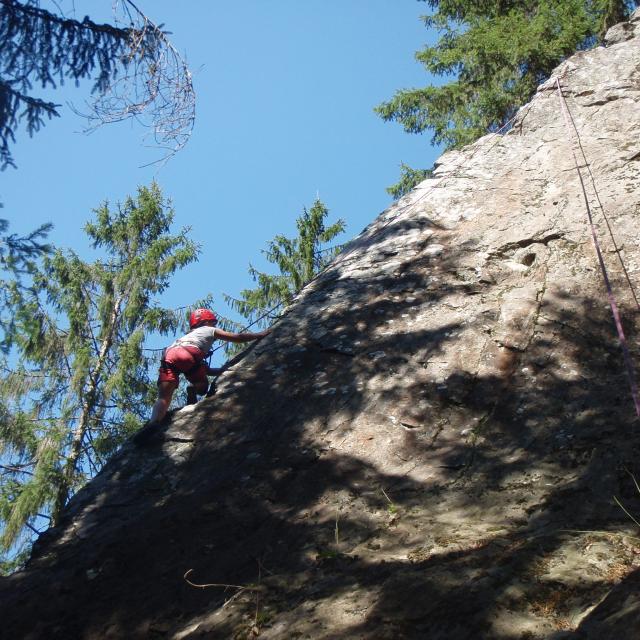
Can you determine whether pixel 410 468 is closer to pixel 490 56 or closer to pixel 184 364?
pixel 184 364

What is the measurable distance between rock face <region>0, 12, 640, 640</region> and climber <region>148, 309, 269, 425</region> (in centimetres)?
47

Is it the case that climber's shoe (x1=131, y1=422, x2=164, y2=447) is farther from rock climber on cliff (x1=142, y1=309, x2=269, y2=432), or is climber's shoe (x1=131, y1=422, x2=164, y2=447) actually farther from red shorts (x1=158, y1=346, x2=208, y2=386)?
red shorts (x1=158, y1=346, x2=208, y2=386)

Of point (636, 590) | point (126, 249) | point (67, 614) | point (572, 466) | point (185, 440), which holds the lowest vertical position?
point (636, 590)

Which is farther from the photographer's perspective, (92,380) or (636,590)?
(92,380)

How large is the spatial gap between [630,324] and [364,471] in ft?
7.91

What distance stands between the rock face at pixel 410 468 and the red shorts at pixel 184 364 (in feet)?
1.88

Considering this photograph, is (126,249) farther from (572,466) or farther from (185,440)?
(572,466)

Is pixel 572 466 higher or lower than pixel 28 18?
lower

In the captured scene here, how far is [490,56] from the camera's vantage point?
41.1ft

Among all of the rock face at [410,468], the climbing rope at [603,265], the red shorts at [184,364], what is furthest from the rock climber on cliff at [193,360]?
the climbing rope at [603,265]

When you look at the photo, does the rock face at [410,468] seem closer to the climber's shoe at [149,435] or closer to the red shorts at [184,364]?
the climber's shoe at [149,435]

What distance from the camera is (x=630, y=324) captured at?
5.31 metres

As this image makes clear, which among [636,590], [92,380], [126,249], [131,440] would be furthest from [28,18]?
[126,249]

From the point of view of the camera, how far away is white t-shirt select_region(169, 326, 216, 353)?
21.5ft
